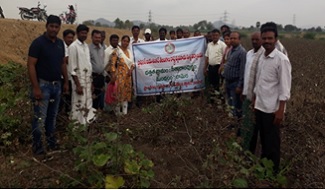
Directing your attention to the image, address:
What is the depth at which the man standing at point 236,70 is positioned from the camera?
4.81 metres

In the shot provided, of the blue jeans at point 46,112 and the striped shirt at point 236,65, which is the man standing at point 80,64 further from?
the striped shirt at point 236,65

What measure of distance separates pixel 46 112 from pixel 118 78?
1.79 metres

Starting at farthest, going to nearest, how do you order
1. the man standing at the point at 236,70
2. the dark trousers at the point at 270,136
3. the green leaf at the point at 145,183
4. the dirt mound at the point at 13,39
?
the dirt mound at the point at 13,39, the man standing at the point at 236,70, the dark trousers at the point at 270,136, the green leaf at the point at 145,183

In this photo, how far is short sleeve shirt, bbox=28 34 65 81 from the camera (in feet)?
12.5

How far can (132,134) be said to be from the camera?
15.4 feet

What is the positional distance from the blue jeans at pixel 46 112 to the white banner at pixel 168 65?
8.32ft

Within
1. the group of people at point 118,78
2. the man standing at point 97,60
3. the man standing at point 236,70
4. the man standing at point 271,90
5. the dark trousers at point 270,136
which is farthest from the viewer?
the man standing at point 97,60

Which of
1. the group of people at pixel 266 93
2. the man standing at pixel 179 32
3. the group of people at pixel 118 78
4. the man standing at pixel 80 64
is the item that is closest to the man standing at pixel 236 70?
the group of people at pixel 118 78

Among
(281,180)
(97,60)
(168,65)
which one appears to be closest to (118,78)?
(97,60)

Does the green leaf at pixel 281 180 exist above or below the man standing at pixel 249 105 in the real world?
below

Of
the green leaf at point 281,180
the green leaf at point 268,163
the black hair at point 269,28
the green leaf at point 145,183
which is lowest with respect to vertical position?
the green leaf at point 281,180

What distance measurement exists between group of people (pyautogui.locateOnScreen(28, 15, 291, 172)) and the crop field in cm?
27

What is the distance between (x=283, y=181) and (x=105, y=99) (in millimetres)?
3204

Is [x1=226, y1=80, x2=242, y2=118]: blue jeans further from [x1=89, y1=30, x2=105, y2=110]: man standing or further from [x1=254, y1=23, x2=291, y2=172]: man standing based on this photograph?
[x1=89, y1=30, x2=105, y2=110]: man standing
